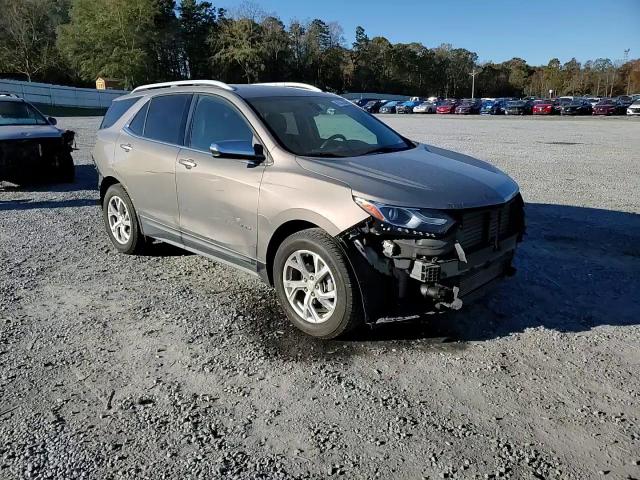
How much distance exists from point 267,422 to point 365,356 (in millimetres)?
990

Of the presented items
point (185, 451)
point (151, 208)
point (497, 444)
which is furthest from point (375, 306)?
point (151, 208)

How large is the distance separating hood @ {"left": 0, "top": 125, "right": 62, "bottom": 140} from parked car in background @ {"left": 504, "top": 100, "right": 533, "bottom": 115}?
172 ft

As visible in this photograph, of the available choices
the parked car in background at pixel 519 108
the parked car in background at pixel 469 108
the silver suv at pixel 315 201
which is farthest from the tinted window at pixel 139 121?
the parked car in background at pixel 469 108

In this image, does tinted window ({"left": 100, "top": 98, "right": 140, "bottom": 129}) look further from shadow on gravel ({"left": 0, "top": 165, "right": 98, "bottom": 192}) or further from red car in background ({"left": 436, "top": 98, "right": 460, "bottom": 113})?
red car in background ({"left": 436, "top": 98, "right": 460, "bottom": 113})

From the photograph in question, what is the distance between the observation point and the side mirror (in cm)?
429

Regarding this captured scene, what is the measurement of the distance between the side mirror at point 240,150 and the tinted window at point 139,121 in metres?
1.76

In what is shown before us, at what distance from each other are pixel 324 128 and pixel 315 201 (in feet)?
4.40

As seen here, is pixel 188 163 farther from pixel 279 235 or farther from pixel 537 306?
pixel 537 306

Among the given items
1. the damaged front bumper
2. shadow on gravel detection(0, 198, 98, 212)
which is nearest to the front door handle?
the damaged front bumper

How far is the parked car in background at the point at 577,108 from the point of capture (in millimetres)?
52000

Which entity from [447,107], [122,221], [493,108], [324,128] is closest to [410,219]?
[324,128]

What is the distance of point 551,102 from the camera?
56.2 meters

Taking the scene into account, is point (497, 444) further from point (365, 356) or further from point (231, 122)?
point (231, 122)

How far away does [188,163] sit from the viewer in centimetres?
491
